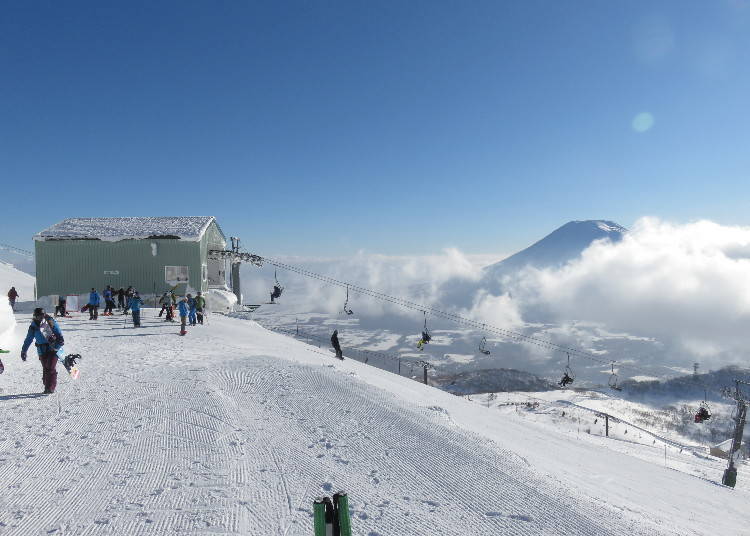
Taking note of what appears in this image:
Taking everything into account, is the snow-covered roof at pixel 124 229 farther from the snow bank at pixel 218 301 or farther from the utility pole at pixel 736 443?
the utility pole at pixel 736 443

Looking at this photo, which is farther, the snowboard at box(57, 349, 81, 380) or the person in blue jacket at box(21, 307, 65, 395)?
the snowboard at box(57, 349, 81, 380)

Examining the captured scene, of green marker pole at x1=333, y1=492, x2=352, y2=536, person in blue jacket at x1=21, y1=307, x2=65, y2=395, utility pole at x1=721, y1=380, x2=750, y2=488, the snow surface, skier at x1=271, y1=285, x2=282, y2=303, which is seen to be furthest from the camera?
skier at x1=271, y1=285, x2=282, y2=303

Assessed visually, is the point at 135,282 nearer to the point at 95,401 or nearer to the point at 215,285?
the point at 215,285

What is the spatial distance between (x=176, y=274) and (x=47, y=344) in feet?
63.0

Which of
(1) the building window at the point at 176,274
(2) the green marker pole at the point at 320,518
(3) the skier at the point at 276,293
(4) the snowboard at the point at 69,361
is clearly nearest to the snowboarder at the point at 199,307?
(1) the building window at the point at 176,274

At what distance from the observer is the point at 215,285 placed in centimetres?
3206

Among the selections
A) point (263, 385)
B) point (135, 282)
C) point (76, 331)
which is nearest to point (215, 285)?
point (135, 282)

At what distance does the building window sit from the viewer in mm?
26469

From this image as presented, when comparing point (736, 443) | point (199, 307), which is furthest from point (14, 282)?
point (736, 443)

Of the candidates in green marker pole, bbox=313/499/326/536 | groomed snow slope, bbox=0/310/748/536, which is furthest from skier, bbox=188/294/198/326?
green marker pole, bbox=313/499/326/536

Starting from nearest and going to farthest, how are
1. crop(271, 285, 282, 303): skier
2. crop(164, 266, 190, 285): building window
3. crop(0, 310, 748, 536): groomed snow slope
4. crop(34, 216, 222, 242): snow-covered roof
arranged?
crop(0, 310, 748, 536): groomed snow slope → crop(34, 216, 222, 242): snow-covered roof → crop(164, 266, 190, 285): building window → crop(271, 285, 282, 303): skier

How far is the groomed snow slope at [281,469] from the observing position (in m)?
4.41

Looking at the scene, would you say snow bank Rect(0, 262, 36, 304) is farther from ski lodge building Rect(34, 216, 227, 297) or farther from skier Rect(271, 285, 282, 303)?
skier Rect(271, 285, 282, 303)

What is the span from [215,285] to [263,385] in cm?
2482
